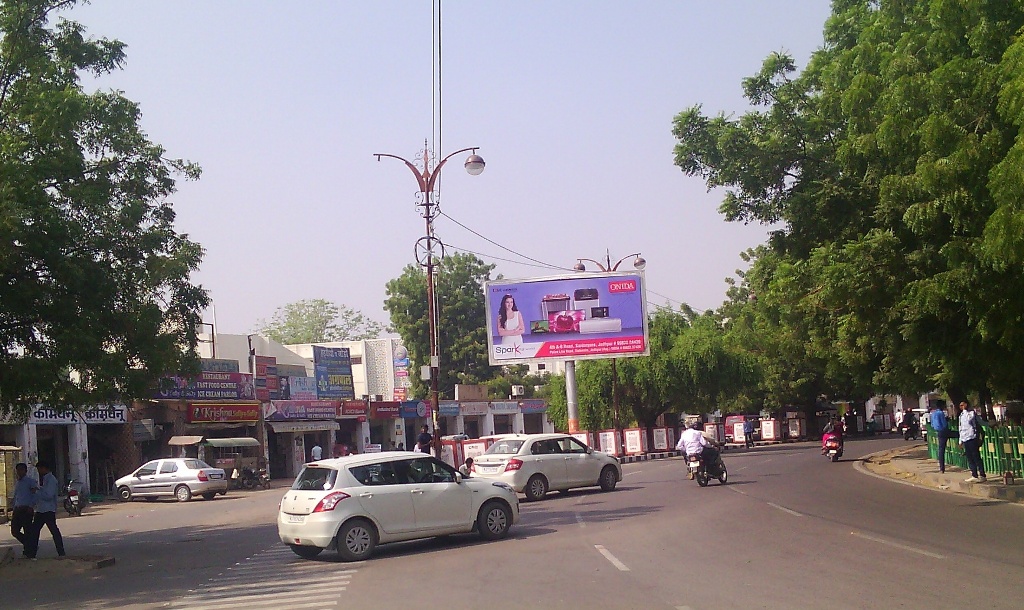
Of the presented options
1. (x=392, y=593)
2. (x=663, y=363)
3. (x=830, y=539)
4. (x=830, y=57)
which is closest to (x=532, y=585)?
(x=392, y=593)

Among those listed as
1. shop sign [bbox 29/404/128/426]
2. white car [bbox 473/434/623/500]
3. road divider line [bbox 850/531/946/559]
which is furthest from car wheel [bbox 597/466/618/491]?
shop sign [bbox 29/404/128/426]

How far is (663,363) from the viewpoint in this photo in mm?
53250

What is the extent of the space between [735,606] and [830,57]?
17.6 metres

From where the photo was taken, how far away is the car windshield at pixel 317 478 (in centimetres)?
1447

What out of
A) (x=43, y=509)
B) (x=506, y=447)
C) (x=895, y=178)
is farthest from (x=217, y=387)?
(x=895, y=178)

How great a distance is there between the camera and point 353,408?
5672cm

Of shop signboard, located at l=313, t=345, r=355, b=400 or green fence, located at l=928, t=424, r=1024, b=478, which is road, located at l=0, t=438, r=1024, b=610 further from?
shop signboard, located at l=313, t=345, r=355, b=400

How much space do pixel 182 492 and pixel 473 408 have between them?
105ft

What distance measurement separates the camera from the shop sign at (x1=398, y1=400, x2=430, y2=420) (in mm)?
62656

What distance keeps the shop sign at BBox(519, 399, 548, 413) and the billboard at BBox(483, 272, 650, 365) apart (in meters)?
30.5

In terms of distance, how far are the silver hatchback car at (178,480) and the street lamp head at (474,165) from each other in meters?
17.9

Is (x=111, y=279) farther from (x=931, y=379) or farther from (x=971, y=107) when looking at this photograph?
(x=931, y=379)

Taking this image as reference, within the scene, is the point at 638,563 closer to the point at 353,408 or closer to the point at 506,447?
the point at 506,447

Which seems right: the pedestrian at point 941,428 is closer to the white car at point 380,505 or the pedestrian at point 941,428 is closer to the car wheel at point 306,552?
the white car at point 380,505
